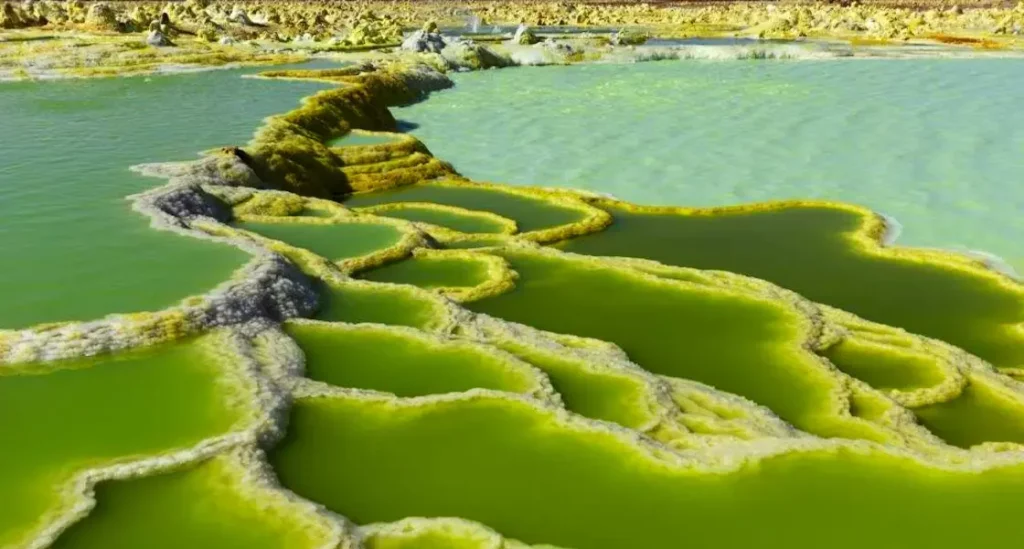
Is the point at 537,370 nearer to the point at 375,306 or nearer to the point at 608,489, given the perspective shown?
the point at 608,489

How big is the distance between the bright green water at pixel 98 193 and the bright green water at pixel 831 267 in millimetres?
7802

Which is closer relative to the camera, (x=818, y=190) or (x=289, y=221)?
(x=289, y=221)

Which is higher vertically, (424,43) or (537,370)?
(537,370)

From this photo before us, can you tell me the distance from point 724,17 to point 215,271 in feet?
316

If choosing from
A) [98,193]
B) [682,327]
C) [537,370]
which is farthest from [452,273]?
[98,193]

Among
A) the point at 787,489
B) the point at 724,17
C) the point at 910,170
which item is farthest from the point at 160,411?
the point at 724,17

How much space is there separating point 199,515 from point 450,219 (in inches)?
473

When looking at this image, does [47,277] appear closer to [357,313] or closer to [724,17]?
[357,313]

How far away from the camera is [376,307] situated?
11.8 m

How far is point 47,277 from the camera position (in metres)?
10.9

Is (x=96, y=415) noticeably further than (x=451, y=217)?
No

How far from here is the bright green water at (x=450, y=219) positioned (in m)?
17.1

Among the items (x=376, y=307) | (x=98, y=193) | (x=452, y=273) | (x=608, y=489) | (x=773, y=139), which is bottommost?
(x=452, y=273)

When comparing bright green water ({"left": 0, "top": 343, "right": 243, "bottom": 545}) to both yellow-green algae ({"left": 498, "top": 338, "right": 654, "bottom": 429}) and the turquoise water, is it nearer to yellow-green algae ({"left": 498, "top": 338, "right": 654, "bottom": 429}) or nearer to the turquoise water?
yellow-green algae ({"left": 498, "top": 338, "right": 654, "bottom": 429})
